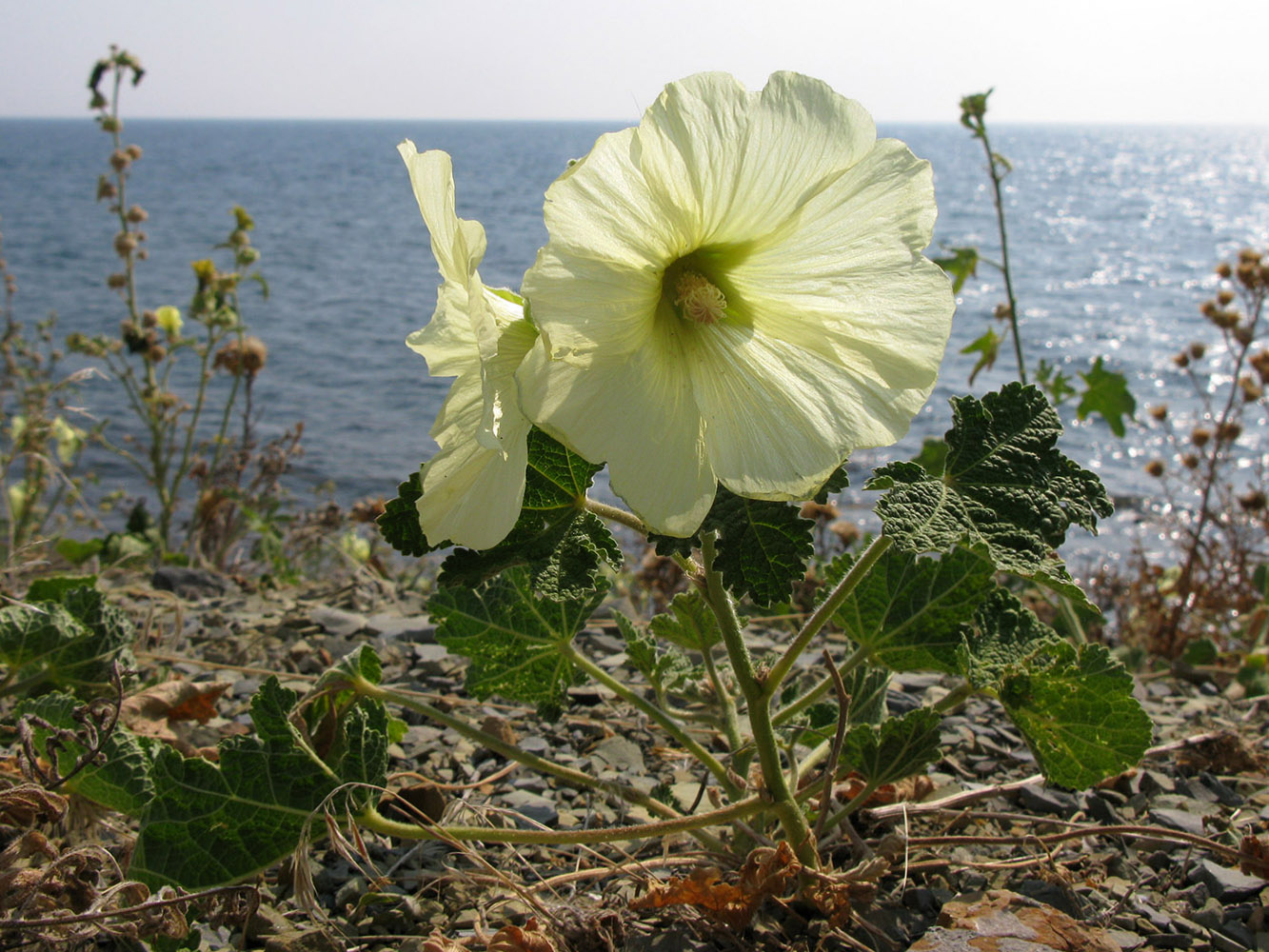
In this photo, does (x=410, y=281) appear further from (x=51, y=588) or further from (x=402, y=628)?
(x=51, y=588)

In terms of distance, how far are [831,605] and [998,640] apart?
47 cm

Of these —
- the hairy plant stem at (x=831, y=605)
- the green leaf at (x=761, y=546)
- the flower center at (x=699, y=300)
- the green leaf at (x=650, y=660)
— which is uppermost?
the flower center at (x=699, y=300)

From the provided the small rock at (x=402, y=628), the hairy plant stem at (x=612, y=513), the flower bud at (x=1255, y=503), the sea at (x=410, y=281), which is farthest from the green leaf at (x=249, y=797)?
the flower bud at (x=1255, y=503)

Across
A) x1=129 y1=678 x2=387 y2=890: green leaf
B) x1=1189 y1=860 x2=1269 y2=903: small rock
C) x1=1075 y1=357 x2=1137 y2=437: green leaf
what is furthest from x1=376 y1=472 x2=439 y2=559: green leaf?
x1=1075 y1=357 x2=1137 y2=437: green leaf

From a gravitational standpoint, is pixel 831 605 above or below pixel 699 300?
below

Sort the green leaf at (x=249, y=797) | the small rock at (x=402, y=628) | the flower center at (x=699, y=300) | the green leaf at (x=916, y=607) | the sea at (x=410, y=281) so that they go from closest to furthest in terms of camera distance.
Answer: the flower center at (x=699, y=300) < the green leaf at (x=249, y=797) < the green leaf at (x=916, y=607) < the small rock at (x=402, y=628) < the sea at (x=410, y=281)

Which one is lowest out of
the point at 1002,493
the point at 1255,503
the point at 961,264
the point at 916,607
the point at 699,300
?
the point at 1255,503

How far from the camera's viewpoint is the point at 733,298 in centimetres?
118

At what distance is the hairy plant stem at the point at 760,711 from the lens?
132cm

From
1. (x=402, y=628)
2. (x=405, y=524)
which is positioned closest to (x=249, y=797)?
(x=405, y=524)

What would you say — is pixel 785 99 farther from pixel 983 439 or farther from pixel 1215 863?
pixel 1215 863

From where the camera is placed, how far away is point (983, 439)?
1370 mm

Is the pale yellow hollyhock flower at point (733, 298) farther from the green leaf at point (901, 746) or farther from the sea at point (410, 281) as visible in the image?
the sea at point (410, 281)

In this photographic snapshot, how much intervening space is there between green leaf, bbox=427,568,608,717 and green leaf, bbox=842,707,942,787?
0.52m
